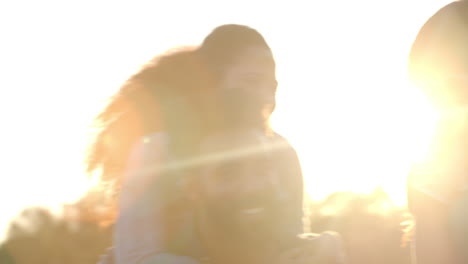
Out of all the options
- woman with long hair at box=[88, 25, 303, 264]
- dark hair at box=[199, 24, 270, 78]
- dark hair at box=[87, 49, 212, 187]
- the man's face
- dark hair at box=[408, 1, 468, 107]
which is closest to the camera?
the man's face

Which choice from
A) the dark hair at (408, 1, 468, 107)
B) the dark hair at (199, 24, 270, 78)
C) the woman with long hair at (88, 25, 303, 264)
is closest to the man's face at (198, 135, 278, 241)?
the woman with long hair at (88, 25, 303, 264)

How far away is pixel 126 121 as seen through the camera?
223 inches

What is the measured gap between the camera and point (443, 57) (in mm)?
4918

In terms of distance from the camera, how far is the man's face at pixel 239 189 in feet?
15.4

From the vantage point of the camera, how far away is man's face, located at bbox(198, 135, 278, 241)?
4.70 meters

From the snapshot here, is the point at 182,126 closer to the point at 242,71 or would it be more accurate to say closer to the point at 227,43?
the point at 242,71

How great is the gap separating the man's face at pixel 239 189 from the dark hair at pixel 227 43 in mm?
566

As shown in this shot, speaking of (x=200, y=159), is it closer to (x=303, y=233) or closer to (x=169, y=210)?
(x=169, y=210)

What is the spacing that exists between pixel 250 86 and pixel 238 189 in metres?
0.62

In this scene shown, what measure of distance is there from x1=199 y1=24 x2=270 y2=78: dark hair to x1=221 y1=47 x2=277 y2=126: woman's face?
38 mm

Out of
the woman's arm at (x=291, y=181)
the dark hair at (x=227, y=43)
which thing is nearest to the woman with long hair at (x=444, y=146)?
the woman's arm at (x=291, y=181)

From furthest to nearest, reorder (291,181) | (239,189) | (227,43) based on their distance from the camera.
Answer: (227,43) → (291,181) → (239,189)

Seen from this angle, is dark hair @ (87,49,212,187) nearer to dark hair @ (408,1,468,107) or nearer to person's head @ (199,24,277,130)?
person's head @ (199,24,277,130)

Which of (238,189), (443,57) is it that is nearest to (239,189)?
(238,189)
